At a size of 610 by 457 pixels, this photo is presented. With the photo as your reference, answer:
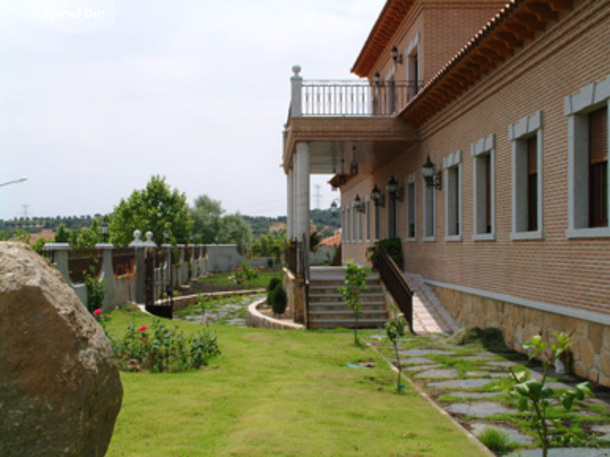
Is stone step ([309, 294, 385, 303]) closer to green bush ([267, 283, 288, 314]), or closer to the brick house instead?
the brick house

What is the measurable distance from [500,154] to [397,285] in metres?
3.82

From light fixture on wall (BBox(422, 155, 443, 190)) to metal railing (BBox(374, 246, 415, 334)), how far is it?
6.78 ft

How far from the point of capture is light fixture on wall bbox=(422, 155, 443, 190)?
15.2 m

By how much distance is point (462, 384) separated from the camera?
7594mm

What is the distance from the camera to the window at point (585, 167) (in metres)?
8.20

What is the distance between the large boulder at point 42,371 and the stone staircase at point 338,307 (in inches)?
427

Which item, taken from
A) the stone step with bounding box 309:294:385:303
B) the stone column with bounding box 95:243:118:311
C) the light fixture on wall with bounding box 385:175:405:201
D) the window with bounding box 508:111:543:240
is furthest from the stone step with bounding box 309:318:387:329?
the light fixture on wall with bounding box 385:175:405:201

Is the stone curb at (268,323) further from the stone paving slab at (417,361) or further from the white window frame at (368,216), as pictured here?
the white window frame at (368,216)

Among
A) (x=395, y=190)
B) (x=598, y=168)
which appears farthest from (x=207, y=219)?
(x=598, y=168)

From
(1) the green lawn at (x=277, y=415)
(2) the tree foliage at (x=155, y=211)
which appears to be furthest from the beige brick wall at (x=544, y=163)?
(2) the tree foliage at (x=155, y=211)

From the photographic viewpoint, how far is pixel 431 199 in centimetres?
1612

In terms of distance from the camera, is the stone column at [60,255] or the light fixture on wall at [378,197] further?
the light fixture on wall at [378,197]

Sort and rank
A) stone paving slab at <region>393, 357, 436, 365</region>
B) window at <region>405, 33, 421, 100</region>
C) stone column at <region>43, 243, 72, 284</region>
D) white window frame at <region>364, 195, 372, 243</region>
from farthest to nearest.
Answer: white window frame at <region>364, 195, 372, 243</region> → window at <region>405, 33, 421, 100</region> → stone column at <region>43, 243, 72, 284</region> → stone paving slab at <region>393, 357, 436, 365</region>

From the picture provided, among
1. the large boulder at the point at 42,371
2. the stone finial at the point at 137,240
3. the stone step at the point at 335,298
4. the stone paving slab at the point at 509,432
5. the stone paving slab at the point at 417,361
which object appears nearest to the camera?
the large boulder at the point at 42,371
